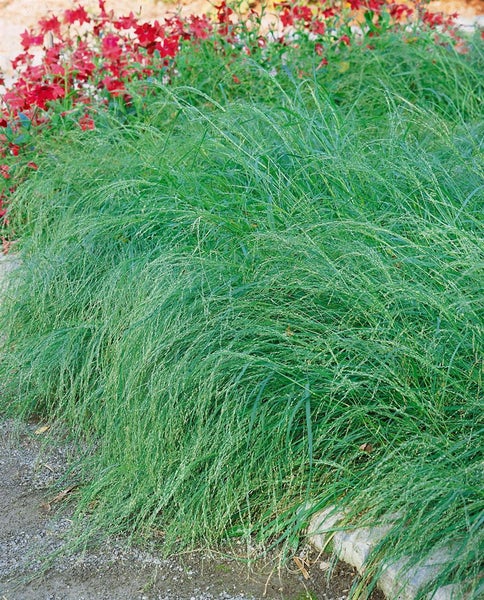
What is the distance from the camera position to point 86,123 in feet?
15.9

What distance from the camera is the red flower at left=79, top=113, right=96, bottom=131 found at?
4801mm

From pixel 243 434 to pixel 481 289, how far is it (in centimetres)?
80

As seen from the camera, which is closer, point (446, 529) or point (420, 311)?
point (446, 529)

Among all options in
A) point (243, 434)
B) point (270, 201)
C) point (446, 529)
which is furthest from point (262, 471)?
point (270, 201)

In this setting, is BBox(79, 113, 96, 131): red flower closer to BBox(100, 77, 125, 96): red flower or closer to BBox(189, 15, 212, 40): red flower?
BBox(100, 77, 125, 96): red flower

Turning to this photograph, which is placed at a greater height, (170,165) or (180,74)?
(180,74)

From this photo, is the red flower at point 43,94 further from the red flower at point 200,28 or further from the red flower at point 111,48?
the red flower at point 200,28

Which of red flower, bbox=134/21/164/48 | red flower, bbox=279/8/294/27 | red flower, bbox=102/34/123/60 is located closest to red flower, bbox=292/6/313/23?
red flower, bbox=279/8/294/27

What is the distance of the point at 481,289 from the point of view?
2.69 meters

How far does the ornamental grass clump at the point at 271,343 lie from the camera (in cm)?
253

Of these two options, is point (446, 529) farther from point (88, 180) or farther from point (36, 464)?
point (88, 180)

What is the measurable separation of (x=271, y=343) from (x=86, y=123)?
2.43 meters

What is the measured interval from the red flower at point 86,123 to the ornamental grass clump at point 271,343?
2.90 ft

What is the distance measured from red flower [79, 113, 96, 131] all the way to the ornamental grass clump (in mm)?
885
